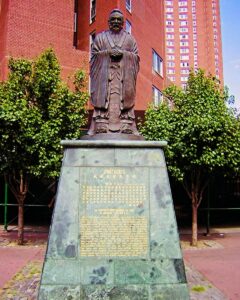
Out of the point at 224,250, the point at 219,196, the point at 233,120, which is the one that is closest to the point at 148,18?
the point at 219,196

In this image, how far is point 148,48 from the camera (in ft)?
81.2

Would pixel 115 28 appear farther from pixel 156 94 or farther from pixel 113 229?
pixel 156 94

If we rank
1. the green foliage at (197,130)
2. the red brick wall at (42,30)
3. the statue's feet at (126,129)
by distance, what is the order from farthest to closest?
the red brick wall at (42,30) → the green foliage at (197,130) → the statue's feet at (126,129)

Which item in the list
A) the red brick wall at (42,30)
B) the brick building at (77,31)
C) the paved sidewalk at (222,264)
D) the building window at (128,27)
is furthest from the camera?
the building window at (128,27)

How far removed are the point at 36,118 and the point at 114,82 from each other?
16.3ft

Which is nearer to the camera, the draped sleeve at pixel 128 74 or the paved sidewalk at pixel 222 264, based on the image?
the draped sleeve at pixel 128 74

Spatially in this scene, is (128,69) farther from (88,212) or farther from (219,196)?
(219,196)

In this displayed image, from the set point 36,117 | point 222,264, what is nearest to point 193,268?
point 222,264

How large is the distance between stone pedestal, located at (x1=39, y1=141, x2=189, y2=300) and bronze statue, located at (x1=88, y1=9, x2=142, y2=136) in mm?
A: 801

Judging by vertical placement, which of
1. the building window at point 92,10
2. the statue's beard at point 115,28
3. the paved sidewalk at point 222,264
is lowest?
the paved sidewalk at point 222,264

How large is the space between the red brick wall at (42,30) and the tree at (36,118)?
7697 mm

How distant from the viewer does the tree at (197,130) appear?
11023mm

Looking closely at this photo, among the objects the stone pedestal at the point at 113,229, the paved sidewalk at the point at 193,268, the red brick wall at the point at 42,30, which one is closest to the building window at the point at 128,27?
the red brick wall at the point at 42,30

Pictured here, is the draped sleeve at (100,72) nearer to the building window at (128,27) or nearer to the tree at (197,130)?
the tree at (197,130)
